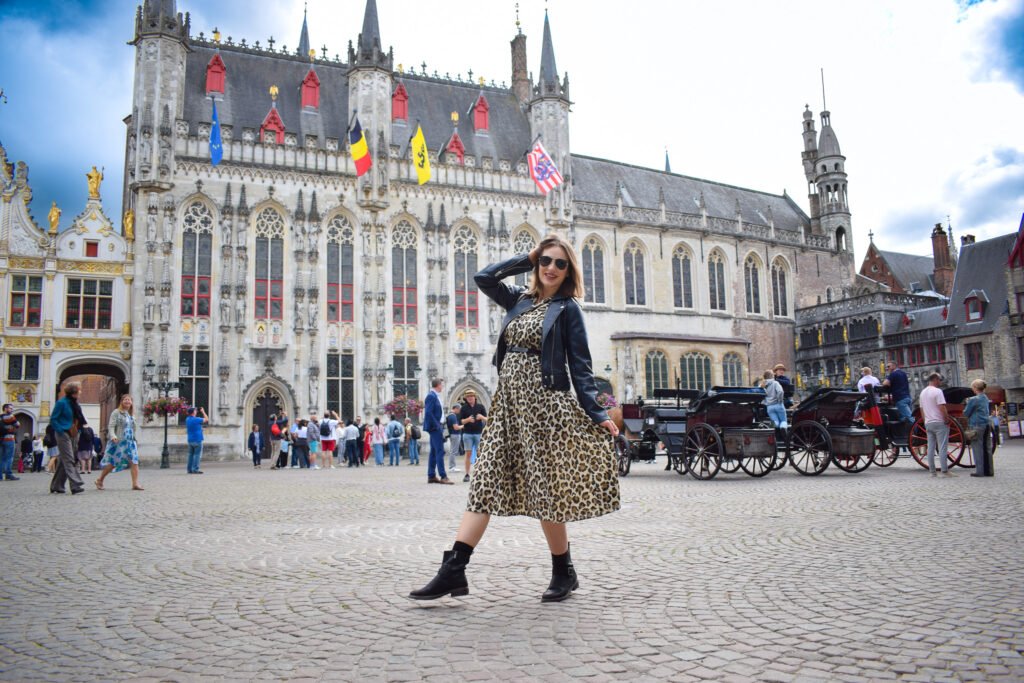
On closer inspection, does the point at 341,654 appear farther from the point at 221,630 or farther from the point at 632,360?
the point at 632,360

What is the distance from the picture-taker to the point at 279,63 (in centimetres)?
3694

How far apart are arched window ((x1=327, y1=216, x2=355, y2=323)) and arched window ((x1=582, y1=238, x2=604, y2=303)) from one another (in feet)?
38.5

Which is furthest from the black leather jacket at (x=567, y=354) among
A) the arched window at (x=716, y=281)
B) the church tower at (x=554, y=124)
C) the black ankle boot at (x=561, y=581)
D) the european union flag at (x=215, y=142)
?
the arched window at (x=716, y=281)

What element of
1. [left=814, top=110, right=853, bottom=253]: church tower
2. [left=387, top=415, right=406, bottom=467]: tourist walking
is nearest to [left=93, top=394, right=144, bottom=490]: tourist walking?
[left=387, top=415, right=406, bottom=467]: tourist walking

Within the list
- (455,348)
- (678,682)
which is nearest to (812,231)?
(455,348)

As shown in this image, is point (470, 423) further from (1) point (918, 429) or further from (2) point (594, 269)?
(2) point (594, 269)

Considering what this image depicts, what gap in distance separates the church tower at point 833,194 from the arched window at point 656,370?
16.4 m

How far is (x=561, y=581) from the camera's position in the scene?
416 cm

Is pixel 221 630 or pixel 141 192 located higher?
pixel 141 192

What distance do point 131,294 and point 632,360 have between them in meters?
22.3

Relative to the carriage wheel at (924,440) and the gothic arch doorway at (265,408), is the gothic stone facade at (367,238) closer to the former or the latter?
the gothic arch doorway at (265,408)

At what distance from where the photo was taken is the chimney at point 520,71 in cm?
4212

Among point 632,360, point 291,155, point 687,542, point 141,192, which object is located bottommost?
point 687,542

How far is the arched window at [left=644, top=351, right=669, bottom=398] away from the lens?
3759 cm
